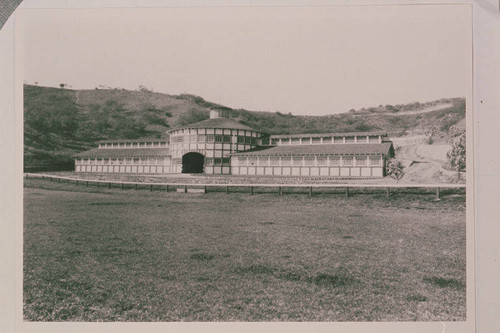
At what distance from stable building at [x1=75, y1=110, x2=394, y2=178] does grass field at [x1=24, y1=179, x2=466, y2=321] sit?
40 cm

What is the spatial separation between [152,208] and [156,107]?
140 cm

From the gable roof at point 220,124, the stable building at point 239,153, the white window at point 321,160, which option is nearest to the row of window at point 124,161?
the stable building at point 239,153

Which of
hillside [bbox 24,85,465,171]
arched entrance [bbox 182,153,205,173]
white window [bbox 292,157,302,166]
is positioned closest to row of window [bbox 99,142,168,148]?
hillside [bbox 24,85,465,171]

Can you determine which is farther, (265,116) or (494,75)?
(265,116)

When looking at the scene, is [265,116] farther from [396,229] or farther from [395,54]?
[396,229]

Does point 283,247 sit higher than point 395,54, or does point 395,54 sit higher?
point 395,54

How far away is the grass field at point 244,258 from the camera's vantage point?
4.13m

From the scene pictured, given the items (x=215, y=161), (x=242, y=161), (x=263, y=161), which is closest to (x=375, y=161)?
(x=263, y=161)

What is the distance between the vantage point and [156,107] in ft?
16.0

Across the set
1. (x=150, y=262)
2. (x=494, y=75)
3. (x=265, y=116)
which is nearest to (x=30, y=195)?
(x=150, y=262)

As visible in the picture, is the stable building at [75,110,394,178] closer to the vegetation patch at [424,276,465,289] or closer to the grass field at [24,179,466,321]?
the grass field at [24,179,466,321]

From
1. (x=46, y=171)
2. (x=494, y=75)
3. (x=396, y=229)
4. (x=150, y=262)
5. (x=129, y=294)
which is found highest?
(x=494, y=75)

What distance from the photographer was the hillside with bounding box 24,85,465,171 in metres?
4.46

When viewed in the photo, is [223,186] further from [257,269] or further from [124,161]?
[124,161]
